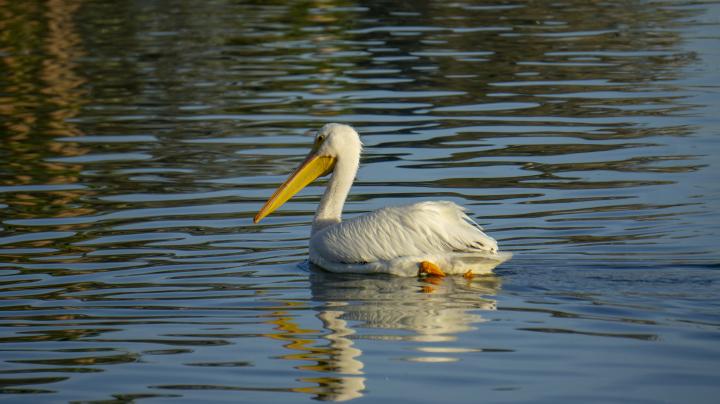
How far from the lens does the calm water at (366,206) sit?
6.12 meters

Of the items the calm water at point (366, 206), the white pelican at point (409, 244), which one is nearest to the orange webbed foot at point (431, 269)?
the white pelican at point (409, 244)

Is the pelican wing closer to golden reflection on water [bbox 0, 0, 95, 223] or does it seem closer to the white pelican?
the white pelican

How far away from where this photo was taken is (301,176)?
29.7ft

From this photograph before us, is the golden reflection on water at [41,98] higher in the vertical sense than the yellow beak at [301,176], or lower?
lower

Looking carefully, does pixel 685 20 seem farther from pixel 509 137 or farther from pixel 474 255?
pixel 474 255

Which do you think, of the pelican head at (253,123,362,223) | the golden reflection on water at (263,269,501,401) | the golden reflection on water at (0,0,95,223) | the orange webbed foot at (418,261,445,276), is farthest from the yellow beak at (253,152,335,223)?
the golden reflection on water at (0,0,95,223)

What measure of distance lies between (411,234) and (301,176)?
4.58 ft

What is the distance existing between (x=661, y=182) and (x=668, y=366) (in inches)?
178

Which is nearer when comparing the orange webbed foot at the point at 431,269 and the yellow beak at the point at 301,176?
the orange webbed foot at the point at 431,269

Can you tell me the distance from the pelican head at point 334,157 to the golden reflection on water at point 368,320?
0.82m

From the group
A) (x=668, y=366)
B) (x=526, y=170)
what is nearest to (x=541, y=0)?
(x=526, y=170)

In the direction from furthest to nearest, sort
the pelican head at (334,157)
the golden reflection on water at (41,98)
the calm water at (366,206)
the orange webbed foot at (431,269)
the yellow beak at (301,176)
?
the golden reflection on water at (41,98) → the yellow beak at (301,176) → the pelican head at (334,157) → the orange webbed foot at (431,269) → the calm water at (366,206)

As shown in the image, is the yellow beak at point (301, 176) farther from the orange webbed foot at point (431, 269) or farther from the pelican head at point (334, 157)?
the orange webbed foot at point (431, 269)

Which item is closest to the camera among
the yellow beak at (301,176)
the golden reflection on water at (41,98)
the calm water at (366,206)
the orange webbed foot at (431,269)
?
the calm water at (366,206)
